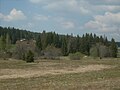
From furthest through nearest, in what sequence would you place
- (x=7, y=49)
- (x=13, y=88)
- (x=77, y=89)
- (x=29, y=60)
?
(x=7, y=49)
(x=29, y=60)
(x=13, y=88)
(x=77, y=89)

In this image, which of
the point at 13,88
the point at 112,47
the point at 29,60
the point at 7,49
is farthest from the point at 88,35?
the point at 13,88

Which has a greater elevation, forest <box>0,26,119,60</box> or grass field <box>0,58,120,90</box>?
forest <box>0,26,119,60</box>

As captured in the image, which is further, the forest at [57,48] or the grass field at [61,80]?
the forest at [57,48]

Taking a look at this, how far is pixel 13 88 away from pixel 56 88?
304 centimetres

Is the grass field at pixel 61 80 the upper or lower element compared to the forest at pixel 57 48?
lower

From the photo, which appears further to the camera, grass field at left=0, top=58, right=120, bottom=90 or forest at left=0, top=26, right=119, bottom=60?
forest at left=0, top=26, right=119, bottom=60

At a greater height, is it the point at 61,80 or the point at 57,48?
the point at 57,48

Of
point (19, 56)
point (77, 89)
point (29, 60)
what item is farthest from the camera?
point (19, 56)

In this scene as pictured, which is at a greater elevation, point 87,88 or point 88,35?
point 88,35

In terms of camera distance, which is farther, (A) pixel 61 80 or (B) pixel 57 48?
(B) pixel 57 48

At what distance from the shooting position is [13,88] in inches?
878

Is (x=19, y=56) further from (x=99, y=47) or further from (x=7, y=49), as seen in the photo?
(x=99, y=47)

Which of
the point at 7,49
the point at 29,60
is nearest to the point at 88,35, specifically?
the point at 7,49

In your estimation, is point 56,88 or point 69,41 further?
point 69,41
